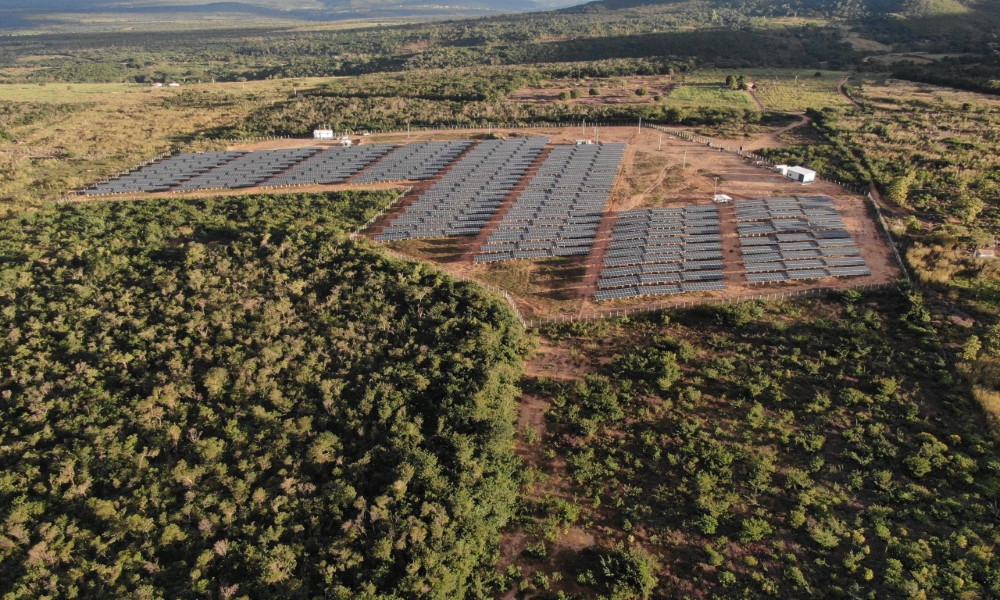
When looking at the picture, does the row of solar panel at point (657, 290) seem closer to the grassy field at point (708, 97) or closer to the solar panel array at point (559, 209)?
the solar panel array at point (559, 209)

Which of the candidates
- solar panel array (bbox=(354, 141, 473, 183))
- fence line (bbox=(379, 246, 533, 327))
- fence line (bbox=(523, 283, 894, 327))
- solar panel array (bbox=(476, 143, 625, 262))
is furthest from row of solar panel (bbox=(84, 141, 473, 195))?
fence line (bbox=(523, 283, 894, 327))

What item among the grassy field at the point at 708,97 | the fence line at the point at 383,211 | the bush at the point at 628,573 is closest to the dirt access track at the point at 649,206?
the fence line at the point at 383,211

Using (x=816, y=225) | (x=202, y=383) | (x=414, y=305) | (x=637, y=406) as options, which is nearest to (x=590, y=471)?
(x=637, y=406)

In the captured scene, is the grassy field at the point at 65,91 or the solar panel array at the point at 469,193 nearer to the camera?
the solar panel array at the point at 469,193

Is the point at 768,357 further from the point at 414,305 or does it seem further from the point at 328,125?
the point at 328,125

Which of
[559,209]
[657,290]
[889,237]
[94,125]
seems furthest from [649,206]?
[94,125]
